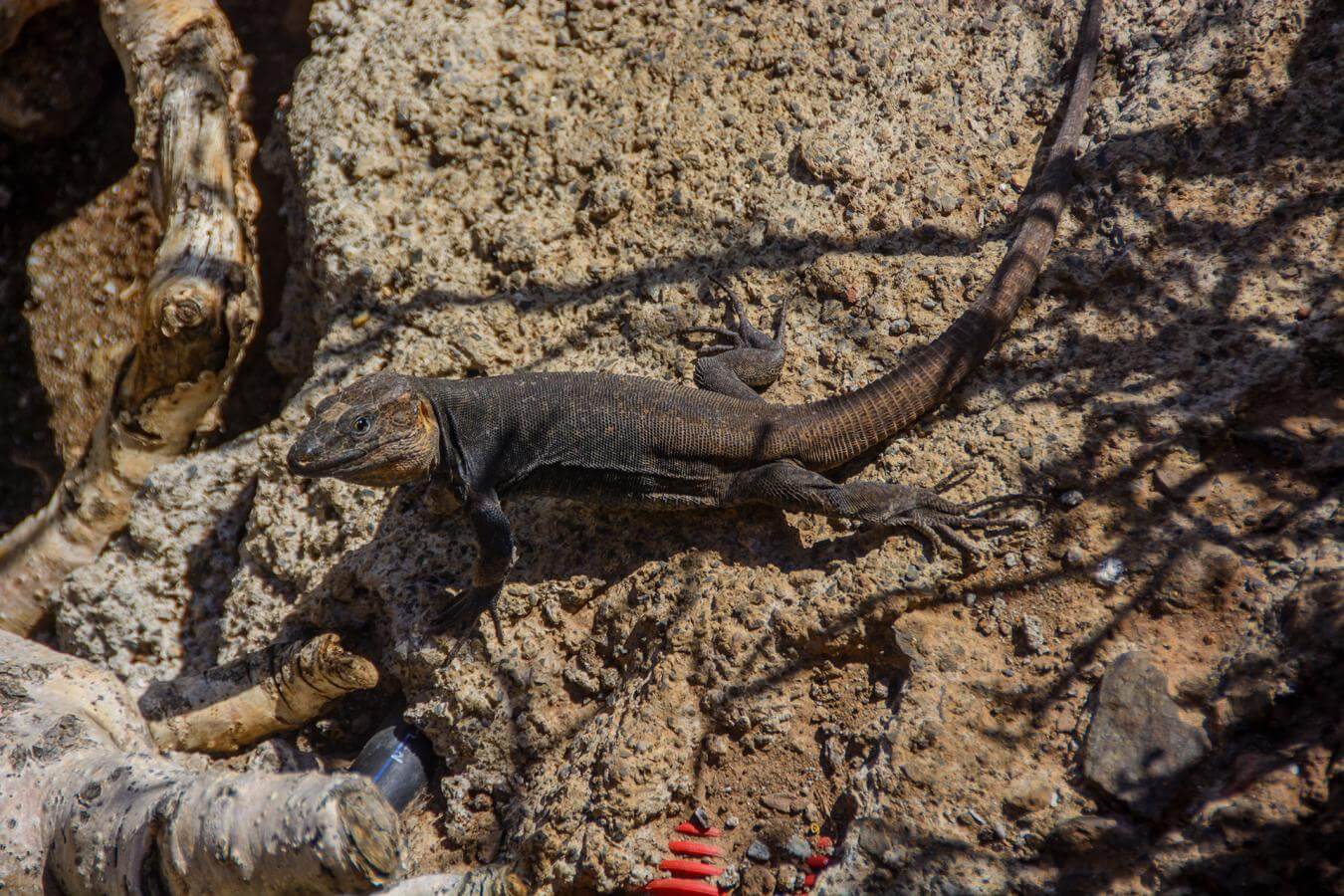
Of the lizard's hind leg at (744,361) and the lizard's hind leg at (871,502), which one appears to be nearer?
the lizard's hind leg at (871,502)

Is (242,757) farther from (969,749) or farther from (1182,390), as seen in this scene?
(1182,390)

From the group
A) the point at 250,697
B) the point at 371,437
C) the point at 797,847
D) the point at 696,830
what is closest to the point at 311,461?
the point at 371,437

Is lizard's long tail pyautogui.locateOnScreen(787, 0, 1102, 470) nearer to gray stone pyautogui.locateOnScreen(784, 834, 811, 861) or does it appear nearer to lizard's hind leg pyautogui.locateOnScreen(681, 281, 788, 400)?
lizard's hind leg pyautogui.locateOnScreen(681, 281, 788, 400)

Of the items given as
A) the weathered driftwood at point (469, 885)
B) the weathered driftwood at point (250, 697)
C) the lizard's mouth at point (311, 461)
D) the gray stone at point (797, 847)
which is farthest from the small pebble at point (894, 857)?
the lizard's mouth at point (311, 461)

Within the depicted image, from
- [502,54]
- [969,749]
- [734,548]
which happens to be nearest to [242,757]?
[734,548]

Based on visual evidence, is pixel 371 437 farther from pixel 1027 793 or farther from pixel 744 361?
pixel 1027 793

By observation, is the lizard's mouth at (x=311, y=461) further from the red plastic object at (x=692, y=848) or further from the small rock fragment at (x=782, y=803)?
the small rock fragment at (x=782, y=803)
